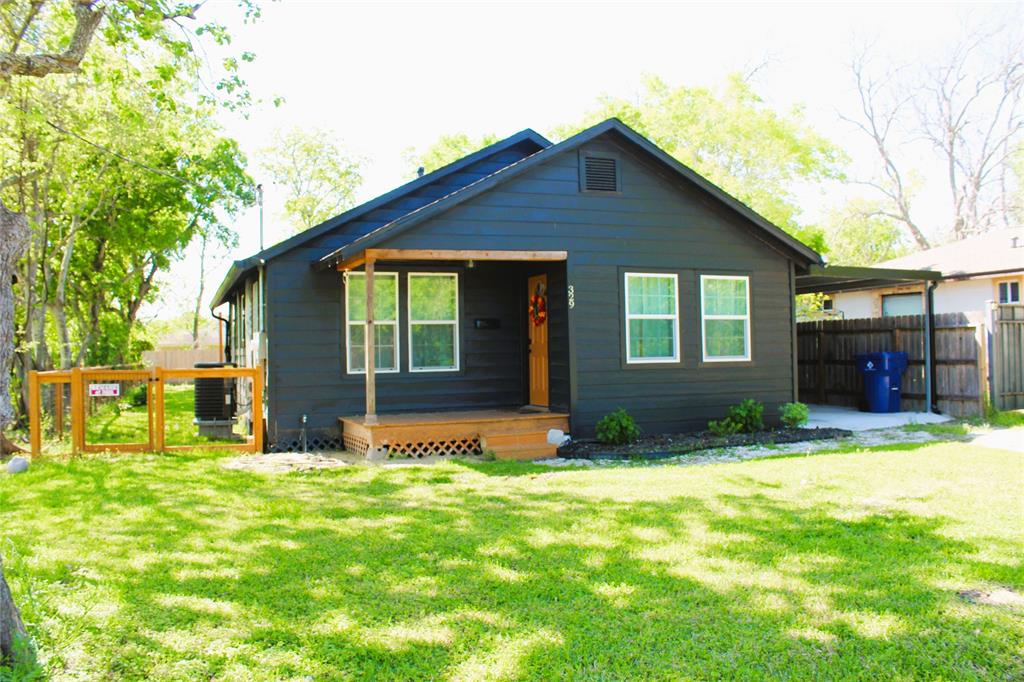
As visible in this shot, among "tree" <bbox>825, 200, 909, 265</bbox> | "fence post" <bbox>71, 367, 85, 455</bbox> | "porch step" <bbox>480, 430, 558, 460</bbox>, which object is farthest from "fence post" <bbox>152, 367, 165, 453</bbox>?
"tree" <bbox>825, 200, 909, 265</bbox>

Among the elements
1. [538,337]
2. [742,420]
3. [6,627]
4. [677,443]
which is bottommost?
[677,443]

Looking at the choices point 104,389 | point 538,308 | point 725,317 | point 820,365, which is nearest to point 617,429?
point 538,308

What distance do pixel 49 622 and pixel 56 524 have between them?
8.96 feet

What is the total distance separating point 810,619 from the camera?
404 cm

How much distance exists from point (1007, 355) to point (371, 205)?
1056 centimetres

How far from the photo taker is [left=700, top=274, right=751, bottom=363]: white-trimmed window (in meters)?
11.9

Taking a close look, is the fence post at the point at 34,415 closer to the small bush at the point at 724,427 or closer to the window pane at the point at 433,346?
the window pane at the point at 433,346

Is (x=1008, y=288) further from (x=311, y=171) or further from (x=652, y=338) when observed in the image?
(x=311, y=171)

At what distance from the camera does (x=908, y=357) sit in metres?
14.0

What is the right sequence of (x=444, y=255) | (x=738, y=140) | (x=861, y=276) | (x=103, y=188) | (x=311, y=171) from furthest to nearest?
(x=311, y=171)
(x=738, y=140)
(x=103, y=188)
(x=861, y=276)
(x=444, y=255)

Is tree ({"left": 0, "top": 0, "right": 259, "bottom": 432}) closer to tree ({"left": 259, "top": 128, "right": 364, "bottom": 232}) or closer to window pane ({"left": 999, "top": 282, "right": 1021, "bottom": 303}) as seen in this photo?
window pane ({"left": 999, "top": 282, "right": 1021, "bottom": 303})

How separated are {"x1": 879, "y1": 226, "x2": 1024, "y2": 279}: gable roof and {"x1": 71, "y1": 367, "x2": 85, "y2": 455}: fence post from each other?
18.6 metres

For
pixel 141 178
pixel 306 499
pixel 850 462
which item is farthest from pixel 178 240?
pixel 850 462

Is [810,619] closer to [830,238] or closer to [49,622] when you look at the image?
[49,622]
